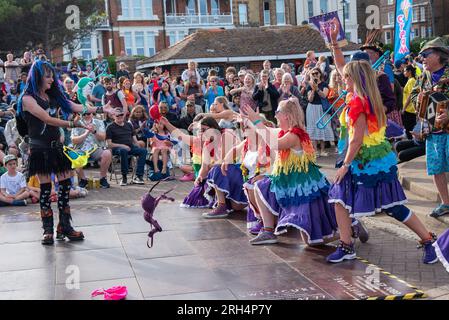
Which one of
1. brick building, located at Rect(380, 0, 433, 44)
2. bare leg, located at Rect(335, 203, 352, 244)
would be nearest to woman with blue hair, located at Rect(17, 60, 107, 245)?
bare leg, located at Rect(335, 203, 352, 244)

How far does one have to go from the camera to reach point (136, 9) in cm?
4703

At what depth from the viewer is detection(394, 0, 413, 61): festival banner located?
13.2m

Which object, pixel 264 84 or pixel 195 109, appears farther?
pixel 195 109

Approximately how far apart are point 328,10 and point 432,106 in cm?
4923

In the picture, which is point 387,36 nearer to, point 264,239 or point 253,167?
point 253,167

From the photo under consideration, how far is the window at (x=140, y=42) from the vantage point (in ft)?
155

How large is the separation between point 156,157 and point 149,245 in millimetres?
6014

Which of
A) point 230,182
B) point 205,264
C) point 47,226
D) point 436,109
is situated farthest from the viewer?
point 230,182

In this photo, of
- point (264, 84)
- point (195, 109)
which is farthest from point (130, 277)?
point (195, 109)

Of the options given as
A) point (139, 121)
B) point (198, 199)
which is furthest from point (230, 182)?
point (139, 121)

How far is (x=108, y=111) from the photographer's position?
6.80 metres

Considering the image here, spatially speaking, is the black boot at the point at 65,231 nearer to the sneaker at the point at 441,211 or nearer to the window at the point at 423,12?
the sneaker at the point at 441,211

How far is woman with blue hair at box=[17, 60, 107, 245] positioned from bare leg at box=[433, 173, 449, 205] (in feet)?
12.9
